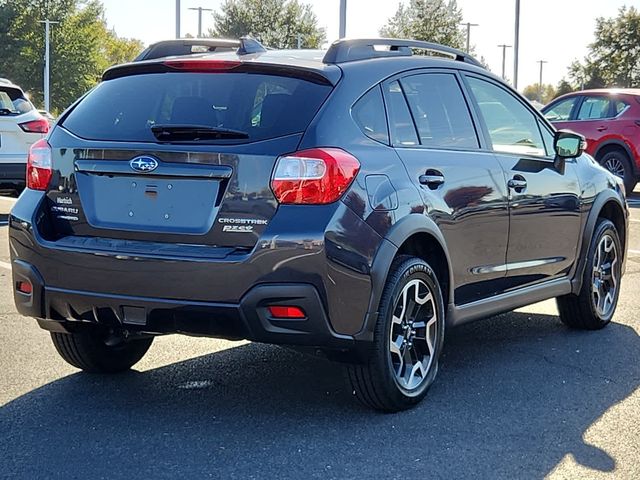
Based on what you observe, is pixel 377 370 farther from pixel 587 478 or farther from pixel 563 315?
pixel 563 315

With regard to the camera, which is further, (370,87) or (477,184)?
(477,184)

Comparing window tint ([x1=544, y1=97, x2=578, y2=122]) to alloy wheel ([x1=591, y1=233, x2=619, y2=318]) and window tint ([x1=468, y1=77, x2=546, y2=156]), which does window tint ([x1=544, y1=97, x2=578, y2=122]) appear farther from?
window tint ([x1=468, y1=77, x2=546, y2=156])

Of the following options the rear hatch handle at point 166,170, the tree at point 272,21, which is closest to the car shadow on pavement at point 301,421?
the rear hatch handle at point 166,170

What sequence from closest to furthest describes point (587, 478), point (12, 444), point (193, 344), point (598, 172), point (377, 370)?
point (587, 478)
point (12, 444)
point (377, 370)
point (193, 344)
point (598, 172)

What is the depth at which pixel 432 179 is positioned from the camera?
4.86m

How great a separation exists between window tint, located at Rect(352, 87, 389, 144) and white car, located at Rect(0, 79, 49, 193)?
8404 mm

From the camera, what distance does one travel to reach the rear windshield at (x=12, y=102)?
41.0 ft

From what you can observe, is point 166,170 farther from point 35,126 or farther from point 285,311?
point 35,126

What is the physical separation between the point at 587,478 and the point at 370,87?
1.94 metres

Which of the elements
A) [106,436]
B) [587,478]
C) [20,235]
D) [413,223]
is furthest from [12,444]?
[587,478]

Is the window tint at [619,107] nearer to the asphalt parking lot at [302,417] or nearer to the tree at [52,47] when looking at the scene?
the asphalt parking lot at [302,417]

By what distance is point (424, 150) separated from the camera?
4.91m

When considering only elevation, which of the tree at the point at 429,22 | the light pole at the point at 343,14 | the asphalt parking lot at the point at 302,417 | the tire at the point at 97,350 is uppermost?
the tree at the point at 429,22

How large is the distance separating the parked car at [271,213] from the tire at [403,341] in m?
0.01
